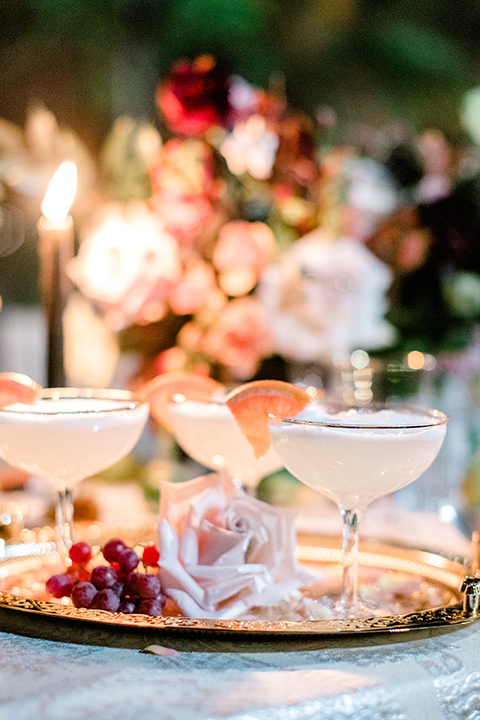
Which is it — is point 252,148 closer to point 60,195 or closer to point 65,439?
point 60,195

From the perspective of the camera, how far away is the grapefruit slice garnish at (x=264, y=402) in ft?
2.98

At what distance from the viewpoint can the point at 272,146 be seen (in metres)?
1.63

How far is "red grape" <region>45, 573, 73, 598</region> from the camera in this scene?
2.80ft

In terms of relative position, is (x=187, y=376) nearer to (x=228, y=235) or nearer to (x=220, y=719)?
(x=228, y=235)

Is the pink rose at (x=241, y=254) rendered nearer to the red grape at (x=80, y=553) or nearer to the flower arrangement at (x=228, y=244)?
the flower arrangement at (x=228, y=244)

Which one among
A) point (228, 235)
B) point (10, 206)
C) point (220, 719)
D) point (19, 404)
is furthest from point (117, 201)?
point (220, 719)

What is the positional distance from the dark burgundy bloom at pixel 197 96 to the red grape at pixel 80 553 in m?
1.03

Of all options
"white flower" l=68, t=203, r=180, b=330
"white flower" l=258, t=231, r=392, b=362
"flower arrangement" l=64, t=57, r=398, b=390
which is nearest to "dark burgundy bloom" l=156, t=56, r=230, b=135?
"flower arrangement" l=64, t=57, r=398, b=390

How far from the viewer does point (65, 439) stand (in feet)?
3.29

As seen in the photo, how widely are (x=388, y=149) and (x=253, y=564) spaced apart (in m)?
1.22

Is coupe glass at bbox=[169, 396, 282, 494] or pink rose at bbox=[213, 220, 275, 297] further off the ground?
pink rose at bbox=[213, 220, 275, 297]

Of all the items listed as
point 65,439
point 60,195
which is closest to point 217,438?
point 65,439

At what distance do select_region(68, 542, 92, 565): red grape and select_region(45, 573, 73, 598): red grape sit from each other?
27mm

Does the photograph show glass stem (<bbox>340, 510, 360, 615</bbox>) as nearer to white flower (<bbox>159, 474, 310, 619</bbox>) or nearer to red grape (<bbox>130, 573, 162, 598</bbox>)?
white flower (<bbox>159, 474, 310, 619</bbox>)
